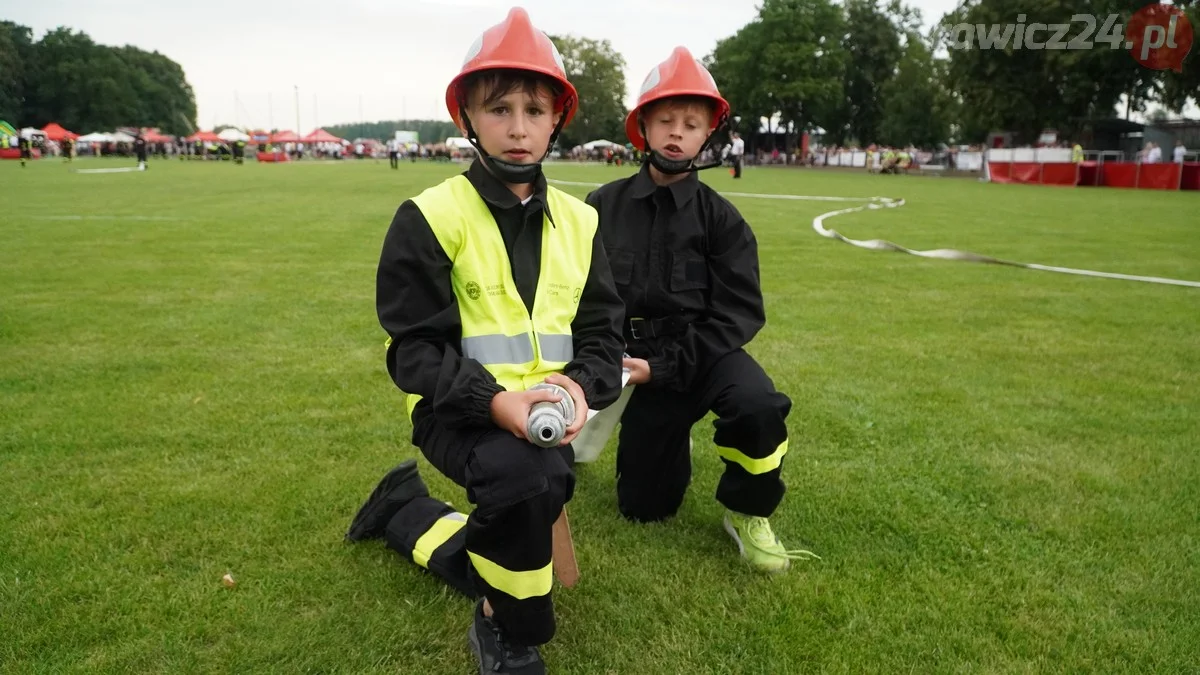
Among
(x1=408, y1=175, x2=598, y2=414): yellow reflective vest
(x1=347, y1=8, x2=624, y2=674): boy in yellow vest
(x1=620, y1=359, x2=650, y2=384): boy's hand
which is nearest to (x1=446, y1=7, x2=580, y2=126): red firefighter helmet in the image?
(x1=347, y1=8, x2=624, y2=674): boy in yellow vest

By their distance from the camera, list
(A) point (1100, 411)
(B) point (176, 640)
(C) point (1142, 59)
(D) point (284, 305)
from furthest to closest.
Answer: (C) point (1142, 59)
(D) point (284, 305)
(A) point (1100, 411)
(B) point (176, 640)

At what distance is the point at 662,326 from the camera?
132 inches

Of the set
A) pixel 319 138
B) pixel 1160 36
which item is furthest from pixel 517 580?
pixel 319 138

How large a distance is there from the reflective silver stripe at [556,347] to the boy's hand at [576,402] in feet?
0.43

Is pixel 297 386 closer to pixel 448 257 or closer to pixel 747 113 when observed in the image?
pixel 448 257


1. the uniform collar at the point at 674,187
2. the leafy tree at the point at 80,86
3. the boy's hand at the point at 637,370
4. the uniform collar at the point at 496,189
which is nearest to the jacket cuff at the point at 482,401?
the uniform collar at the point at 496,189

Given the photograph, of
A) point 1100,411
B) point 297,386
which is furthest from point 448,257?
point 1100,411

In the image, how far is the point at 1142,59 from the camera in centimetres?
3856

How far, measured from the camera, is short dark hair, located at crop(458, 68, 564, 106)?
2426mm

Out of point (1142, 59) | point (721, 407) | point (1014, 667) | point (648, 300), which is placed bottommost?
point (1014, 667)

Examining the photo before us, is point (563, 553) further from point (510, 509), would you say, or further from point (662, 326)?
point (662, 326)

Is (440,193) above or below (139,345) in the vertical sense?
above

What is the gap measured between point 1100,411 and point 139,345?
6161 mm

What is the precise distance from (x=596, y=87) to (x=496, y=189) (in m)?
101
